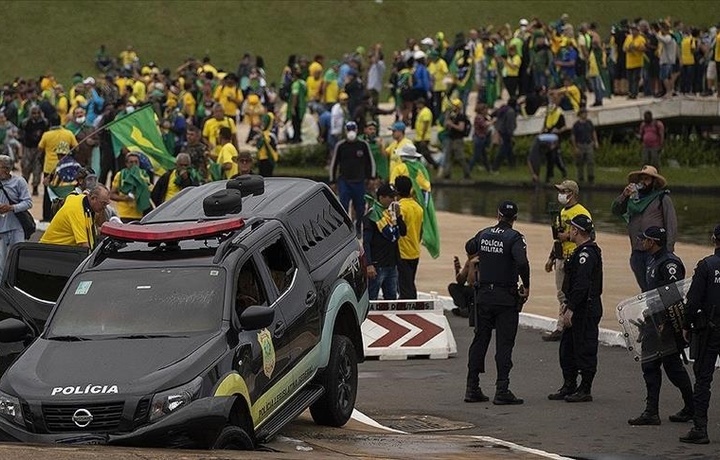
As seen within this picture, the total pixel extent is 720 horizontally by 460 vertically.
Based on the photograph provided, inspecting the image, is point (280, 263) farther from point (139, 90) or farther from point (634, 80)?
point (634, 80)

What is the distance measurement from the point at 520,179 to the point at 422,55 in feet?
19.4

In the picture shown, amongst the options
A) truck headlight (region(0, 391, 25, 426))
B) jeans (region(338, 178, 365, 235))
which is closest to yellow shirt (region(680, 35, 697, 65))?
jeans (region(338, 178, 365, 235))

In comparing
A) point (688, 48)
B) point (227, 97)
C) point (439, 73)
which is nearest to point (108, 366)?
point (227, 97)

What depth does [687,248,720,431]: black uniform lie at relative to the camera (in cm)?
1299

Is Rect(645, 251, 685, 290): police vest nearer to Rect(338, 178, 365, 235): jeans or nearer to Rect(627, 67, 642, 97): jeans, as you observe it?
Rect(338, 178, 365, 235): jeans

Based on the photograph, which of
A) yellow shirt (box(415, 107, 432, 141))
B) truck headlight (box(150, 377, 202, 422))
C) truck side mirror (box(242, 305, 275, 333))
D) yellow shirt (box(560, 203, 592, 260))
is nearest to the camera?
truck headlight (box(150, 377, 202, 422))

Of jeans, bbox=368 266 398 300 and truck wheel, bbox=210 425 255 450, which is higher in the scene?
truck wheel, bbox=210 425 255 450

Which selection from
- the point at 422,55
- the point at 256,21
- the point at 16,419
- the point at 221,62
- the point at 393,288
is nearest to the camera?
the point at 16,419

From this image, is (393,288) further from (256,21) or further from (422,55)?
(256,21)

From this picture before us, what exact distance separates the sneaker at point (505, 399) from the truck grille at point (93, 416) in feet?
16.3

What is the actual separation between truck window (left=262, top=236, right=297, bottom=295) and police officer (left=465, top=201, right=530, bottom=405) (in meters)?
2.38

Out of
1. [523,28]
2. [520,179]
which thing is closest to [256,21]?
[523,28]

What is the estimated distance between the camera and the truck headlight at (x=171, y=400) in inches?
423

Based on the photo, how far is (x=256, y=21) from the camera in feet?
204
